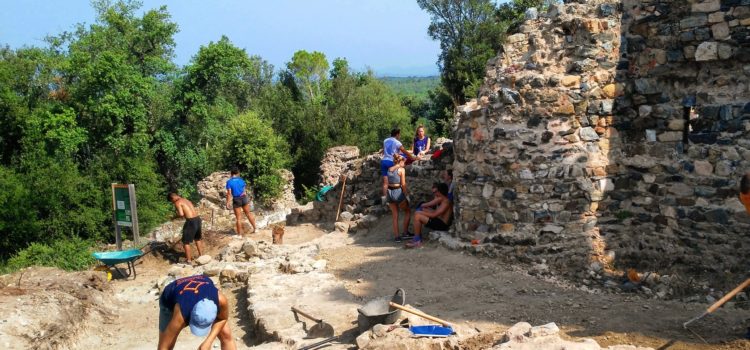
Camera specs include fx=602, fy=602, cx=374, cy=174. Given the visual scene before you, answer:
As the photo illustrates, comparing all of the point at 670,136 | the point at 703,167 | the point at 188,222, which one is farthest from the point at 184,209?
the point at 703,167

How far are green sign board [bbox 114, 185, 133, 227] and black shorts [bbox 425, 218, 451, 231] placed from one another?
19.0ft

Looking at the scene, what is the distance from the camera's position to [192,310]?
15.7 ft

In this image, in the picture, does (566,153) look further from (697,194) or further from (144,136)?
(144,136)

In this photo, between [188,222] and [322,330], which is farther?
[188,222]

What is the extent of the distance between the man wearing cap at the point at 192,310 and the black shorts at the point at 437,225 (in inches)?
182

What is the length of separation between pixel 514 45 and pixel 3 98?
66.9 ft

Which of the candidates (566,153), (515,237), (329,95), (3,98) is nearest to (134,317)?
(515,237)

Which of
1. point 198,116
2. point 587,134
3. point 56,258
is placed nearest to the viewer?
point 587,134

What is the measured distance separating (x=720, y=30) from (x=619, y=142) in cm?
168

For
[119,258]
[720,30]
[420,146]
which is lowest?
[119,258]

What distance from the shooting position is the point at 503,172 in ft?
26.1

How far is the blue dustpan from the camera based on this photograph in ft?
17.5

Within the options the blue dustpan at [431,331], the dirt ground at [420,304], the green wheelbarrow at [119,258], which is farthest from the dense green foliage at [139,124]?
the blue dustpan at [431,331]

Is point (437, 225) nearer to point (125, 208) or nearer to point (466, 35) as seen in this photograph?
point (125, 208)
